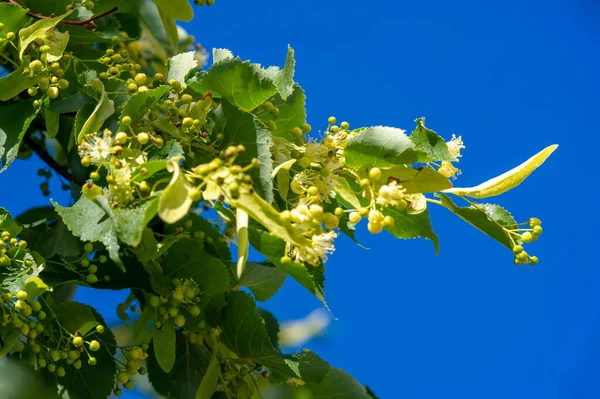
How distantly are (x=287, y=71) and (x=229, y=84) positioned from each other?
50 millimetres

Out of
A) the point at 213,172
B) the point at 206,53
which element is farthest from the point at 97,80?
the point at 206,53

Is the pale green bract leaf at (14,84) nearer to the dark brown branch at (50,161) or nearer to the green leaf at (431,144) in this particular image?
the dark brown branch at (50,161)

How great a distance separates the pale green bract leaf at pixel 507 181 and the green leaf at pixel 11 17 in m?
0.40

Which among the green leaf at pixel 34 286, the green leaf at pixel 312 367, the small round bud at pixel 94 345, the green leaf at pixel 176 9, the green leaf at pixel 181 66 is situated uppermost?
the green leaf at pixel 176 9

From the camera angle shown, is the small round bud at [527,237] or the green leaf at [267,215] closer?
the green leaf at [267,215]

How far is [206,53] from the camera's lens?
3.69 ft

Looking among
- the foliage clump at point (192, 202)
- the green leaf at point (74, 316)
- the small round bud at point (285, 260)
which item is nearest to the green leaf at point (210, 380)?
the foliage clump at point (192, 202)

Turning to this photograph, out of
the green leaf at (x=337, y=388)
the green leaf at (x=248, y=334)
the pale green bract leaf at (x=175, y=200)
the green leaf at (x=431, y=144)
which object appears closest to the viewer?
the pale green bract leaf at (x=175, y=200)

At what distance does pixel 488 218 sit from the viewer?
0.62 m

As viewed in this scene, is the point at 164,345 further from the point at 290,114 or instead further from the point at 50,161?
the point at 50,161

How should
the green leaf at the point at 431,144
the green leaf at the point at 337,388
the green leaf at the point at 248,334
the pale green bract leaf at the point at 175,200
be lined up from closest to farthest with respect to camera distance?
the pale green bract leaf at the point at 175,200
the green leaf at the point at 431,144
the green leaf at the point at 248,334
the green leaf at the point at 337,388

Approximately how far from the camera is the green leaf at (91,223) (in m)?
0.51

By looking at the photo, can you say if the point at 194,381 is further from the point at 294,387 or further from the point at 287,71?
the point at 287,71

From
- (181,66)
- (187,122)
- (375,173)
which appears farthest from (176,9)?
(375,173)
